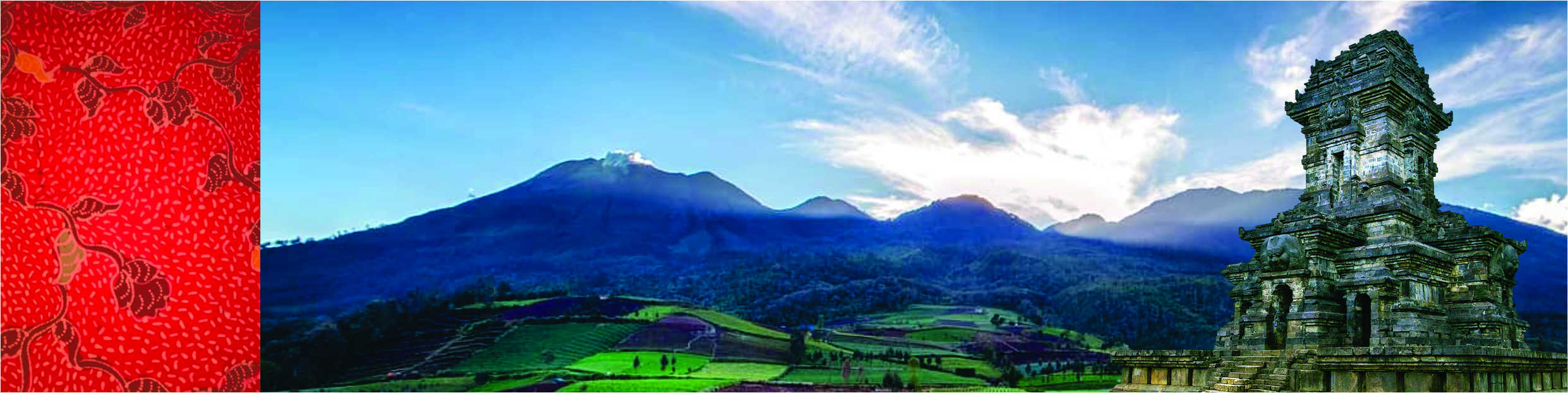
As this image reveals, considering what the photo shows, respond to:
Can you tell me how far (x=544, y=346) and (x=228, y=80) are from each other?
1099 cm

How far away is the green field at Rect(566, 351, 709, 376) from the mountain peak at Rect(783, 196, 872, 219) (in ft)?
18.9

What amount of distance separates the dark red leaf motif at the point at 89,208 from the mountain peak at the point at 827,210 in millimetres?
15683

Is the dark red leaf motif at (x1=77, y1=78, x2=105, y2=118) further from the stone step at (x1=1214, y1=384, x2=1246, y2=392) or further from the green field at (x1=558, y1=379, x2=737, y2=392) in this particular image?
the green field at (x1=558, y1=379, x2=737, y2=392)

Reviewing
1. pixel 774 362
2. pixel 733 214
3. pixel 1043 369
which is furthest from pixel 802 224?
pixel 1043 369

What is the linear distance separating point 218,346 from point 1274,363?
473 cm

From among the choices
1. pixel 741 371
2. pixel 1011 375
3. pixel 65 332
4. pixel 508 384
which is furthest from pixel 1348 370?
pixel 508 384

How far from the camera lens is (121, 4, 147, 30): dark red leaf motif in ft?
10.2

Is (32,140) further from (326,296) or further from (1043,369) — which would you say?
(326,296)

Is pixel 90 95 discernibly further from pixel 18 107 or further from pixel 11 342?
pixel 11 342

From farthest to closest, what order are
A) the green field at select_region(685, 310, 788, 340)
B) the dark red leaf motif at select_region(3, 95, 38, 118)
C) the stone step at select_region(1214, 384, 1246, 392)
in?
the green field at select_region(685, 310, 788, 340)
the stone step at select_region(1214, 384, 1246, 392)
the dark red leaf motif at select_region(3, 95, 38, 118)

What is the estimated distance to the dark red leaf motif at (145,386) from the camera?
297 centimetres

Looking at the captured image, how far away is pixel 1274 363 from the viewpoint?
498 cm

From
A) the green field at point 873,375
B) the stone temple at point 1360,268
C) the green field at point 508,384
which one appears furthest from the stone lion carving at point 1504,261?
the green field at point 508,384

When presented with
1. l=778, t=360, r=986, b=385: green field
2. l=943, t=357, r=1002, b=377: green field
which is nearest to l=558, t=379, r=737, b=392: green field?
l=778, t=360, r=986, b=385: green field
